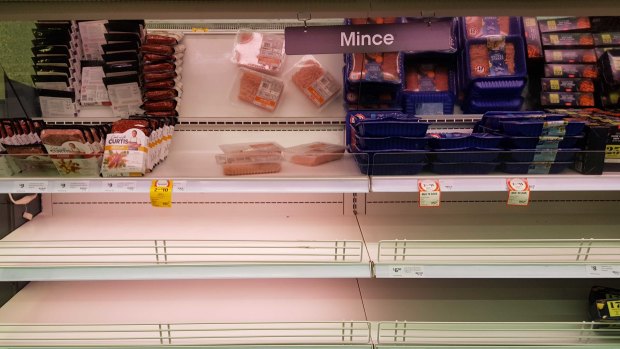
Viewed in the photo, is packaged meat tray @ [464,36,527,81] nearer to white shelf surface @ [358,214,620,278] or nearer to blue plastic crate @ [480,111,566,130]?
blue plastic crate @ [480,111,566,130]

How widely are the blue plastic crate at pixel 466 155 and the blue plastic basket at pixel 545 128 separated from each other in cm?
10

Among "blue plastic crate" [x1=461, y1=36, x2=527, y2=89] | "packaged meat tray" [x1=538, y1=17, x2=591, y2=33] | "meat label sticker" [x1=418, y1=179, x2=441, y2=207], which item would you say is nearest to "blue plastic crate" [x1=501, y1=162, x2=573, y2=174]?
"meat label sticker" [x1=418, y1=179, x2=441, y2=207]

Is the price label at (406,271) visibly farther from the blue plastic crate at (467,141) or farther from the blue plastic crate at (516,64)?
the blue plastic crate at (516,64)

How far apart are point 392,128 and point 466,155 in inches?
10.5

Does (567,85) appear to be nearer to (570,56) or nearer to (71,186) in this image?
(570,56)

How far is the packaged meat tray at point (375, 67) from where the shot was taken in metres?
1.78

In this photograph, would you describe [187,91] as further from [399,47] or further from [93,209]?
[399,47]

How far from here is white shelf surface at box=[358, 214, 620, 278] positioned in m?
1.38

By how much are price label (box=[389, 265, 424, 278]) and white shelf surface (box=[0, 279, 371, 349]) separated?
0.20 meters

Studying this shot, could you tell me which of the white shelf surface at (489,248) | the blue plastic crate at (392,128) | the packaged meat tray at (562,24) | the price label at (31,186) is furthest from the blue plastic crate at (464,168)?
the price label at (31,186)

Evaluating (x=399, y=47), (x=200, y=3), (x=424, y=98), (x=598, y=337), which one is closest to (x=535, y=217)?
(x=598, y=337)

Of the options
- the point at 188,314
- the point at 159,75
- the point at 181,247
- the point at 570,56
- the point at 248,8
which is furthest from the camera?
the point at 570,56

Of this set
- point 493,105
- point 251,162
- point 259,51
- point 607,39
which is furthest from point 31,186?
point 607,39

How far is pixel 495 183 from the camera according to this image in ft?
4.46
